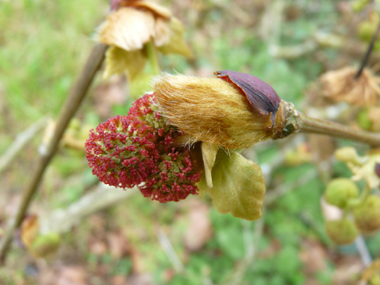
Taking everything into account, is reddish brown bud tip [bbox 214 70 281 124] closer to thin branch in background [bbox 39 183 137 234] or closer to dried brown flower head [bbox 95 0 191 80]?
dried brown flower head [bbox 95 0 191 80]

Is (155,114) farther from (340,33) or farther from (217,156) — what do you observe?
(340,33)

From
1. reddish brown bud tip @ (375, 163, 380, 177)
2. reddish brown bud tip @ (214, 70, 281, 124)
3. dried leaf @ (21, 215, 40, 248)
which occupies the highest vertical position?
reddish brown bud tip @ (214, 70, 281, 124)

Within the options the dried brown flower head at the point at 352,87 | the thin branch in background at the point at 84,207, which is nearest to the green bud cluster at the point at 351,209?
the dried brown flower head at the point at 352,87

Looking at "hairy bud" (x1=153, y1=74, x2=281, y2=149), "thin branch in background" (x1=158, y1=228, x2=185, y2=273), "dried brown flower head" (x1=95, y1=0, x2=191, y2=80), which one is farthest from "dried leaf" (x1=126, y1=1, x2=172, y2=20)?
"thin branch in background" (x1=158, y1=228, x2=185, y2=273)

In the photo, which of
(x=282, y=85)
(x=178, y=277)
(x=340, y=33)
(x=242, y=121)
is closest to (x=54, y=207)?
(x=178, y=277)

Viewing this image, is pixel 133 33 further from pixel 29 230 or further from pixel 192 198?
pixel 192 198

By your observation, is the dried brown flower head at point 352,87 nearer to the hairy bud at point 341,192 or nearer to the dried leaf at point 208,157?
the hairy bud at point 341,192
